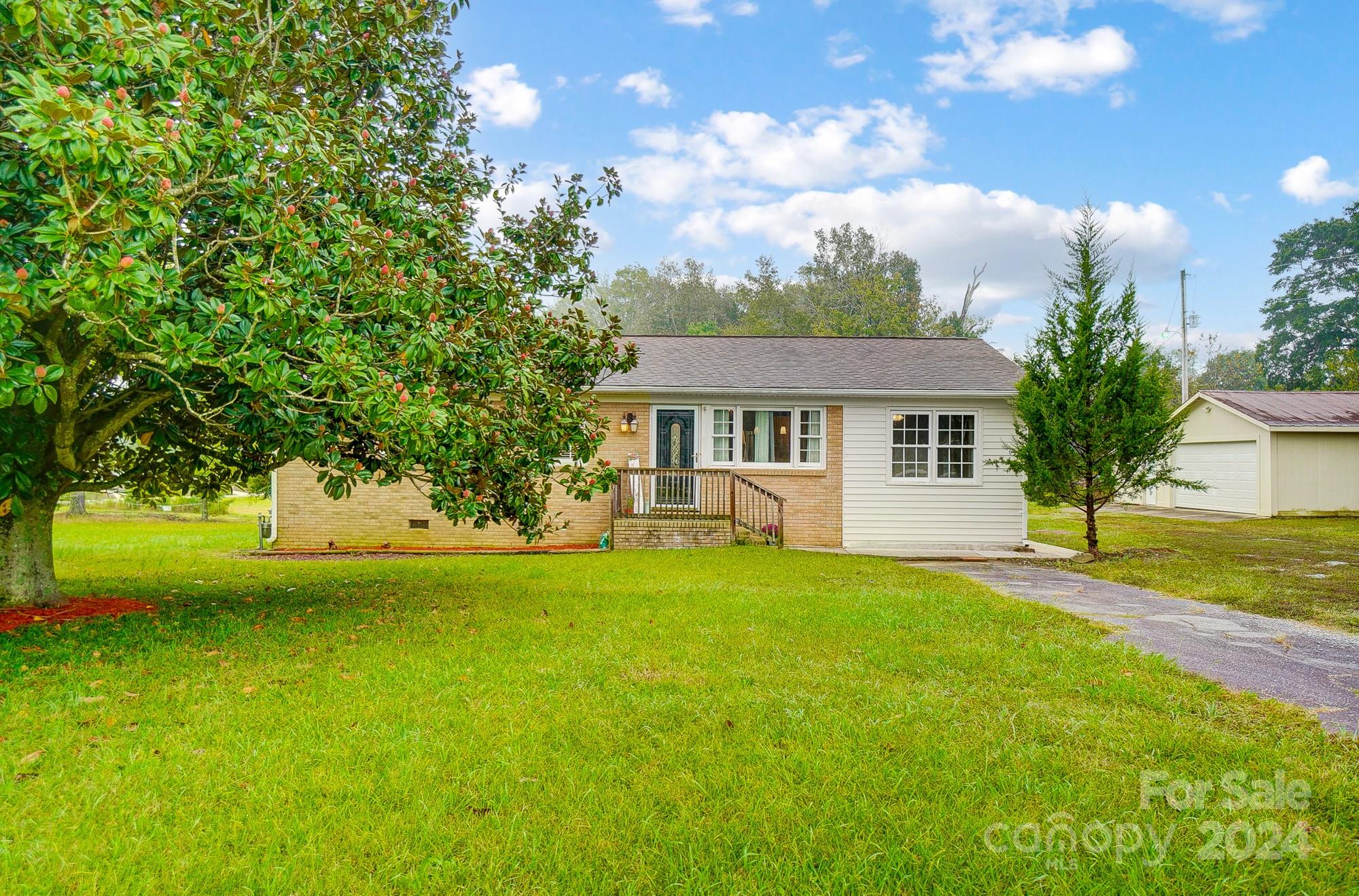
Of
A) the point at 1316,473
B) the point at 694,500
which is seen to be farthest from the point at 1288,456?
the point at 694,500

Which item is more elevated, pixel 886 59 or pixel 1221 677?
pixel 886 59

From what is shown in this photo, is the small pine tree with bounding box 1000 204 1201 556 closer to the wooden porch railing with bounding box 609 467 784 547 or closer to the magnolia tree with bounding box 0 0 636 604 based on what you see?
the wooden porch railing with bounding box 609 467 784 547

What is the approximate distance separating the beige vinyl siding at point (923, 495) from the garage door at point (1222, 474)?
9123mm

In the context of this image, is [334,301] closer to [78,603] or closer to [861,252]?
[78,603]

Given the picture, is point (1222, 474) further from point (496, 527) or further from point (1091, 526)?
point (496, 527)

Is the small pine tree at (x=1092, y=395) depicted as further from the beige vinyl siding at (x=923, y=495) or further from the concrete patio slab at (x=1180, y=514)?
the concrete patio slab at (x=1180, y=514)

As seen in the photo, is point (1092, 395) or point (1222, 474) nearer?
point (1092, 395)

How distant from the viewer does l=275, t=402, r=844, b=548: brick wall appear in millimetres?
12664

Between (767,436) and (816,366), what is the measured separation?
Answer: 2075 mm

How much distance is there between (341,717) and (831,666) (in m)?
2.88

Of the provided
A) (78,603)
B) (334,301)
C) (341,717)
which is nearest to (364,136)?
(334,301)

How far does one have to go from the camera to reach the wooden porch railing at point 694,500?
1216 cm

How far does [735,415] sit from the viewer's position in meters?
12.9

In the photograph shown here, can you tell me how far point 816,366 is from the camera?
14.0 metres
